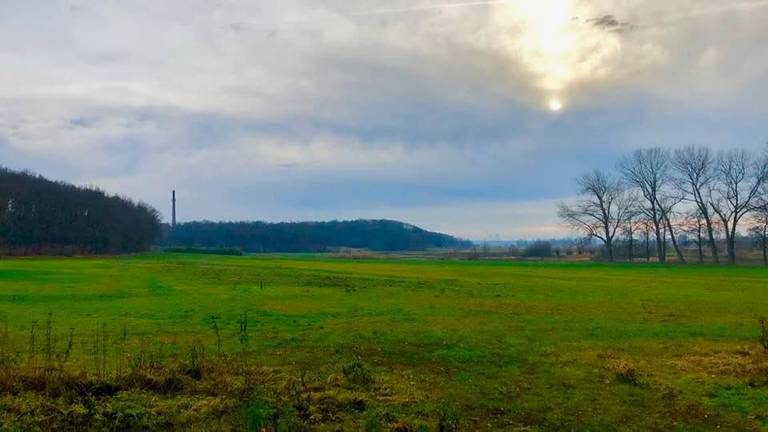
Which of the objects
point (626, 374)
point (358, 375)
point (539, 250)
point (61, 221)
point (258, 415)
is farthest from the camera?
point (61, 221)

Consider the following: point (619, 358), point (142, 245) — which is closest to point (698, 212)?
point (619, 358)

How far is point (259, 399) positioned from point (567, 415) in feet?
18.6

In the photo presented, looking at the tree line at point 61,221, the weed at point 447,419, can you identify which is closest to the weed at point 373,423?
the weed at point 447,419

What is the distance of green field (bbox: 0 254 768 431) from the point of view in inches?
397

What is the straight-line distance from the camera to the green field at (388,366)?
1008 centimetres

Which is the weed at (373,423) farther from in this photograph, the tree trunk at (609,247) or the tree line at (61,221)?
the tree line at (61,221)

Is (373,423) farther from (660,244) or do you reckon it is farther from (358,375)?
(660,244)

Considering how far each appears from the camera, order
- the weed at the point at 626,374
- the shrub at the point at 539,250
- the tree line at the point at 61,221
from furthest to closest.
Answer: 1. the tree line at the point at 61,221
2. the shrub at the point at 539,250
3. the weed at the point at 626,374

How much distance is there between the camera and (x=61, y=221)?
130875 millimetres

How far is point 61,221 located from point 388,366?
137795 millimetres

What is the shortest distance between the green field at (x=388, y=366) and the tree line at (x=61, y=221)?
360 ft

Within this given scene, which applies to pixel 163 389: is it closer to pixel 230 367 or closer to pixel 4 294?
pixel 230 367

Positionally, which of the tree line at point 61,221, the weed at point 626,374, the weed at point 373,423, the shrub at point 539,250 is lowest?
the weed at point 626,374

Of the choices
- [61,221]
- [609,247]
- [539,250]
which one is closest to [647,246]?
[609,247]
